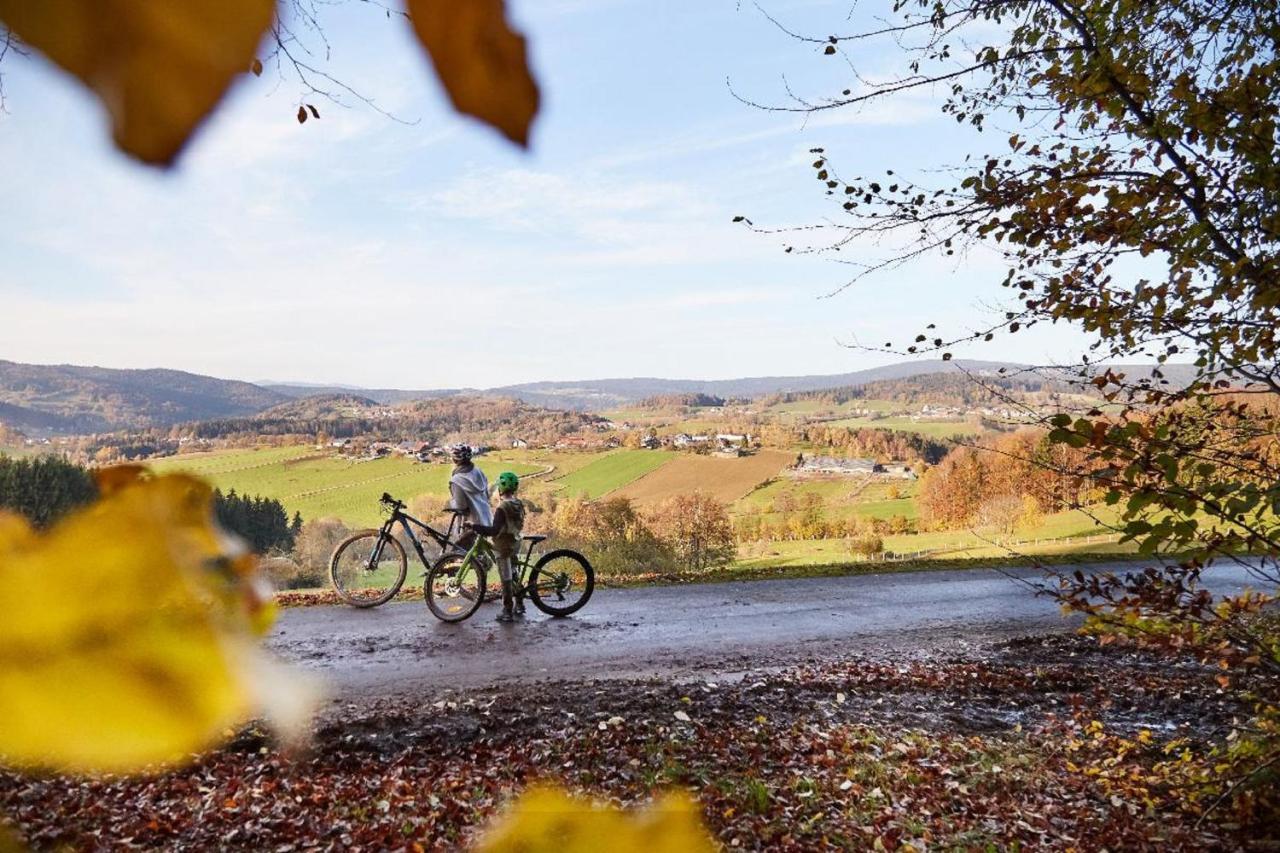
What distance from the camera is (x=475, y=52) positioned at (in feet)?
1.71

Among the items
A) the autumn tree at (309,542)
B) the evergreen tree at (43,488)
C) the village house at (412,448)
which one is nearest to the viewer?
the evergreen tree at (43,488)

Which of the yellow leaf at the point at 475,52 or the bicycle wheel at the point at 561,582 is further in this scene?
the bicycle wheel at the point at 561,582

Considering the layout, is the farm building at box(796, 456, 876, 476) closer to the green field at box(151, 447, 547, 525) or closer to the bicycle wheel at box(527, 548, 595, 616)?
the bicycle wheel at box(527, 548, 595, 616)

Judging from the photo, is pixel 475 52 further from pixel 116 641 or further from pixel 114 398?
pixel 114 398

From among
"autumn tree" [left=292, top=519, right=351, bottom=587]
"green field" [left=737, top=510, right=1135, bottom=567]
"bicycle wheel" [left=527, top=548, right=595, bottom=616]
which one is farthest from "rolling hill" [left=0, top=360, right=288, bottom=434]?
"green field" [left=737, top=510, right=1135, bottom=567]

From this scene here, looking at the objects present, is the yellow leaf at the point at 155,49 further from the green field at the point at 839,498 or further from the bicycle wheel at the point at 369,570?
the green field at the point at 839,498

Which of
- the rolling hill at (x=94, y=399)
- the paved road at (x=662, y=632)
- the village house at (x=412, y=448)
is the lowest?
the paved road at (x=662, y=632)

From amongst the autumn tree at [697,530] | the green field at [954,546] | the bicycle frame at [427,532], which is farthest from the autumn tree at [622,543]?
the bicycle frame at [427,532]

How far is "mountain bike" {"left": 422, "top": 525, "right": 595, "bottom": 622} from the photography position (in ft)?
32.2

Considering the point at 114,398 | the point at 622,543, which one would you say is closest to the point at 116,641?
the point at 114,398

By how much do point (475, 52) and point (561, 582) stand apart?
10144mm

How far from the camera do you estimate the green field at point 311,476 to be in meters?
1.05

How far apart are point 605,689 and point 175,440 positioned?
684cm

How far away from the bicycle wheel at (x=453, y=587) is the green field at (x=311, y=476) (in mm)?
8066
